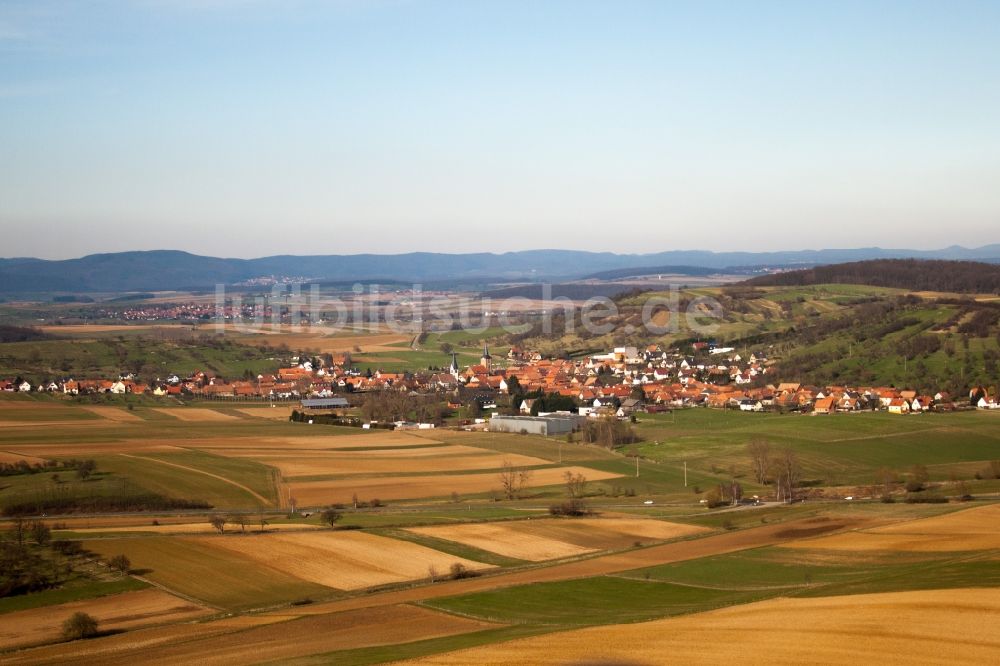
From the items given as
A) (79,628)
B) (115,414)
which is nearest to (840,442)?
(79,628)

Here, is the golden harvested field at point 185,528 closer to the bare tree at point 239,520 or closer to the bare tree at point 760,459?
the bare tree at point 239,520

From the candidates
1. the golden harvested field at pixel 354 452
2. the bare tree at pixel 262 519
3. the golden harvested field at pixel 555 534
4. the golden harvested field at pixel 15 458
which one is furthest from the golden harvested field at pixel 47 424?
the golden harvested field at pixel 555 534

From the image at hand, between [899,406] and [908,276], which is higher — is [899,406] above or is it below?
below

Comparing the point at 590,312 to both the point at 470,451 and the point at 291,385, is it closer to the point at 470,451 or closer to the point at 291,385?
the point at 291,385

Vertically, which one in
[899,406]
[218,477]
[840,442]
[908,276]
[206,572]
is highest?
[908,276]

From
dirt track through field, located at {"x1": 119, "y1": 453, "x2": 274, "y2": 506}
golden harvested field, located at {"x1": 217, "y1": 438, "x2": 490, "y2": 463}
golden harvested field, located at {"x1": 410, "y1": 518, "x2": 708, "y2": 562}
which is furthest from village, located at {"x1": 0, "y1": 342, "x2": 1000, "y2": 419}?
golden harvested field, located at {"x1": 410, "y1": 518, "x2": 708, "y2": 562}

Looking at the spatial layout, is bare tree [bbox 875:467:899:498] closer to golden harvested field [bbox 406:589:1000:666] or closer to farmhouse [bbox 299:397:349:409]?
golden harvested field [bbox 406:589:1000:666]

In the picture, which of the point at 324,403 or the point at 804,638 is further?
the point at 324,403

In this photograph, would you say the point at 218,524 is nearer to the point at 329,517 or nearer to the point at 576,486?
the point at 329,517
